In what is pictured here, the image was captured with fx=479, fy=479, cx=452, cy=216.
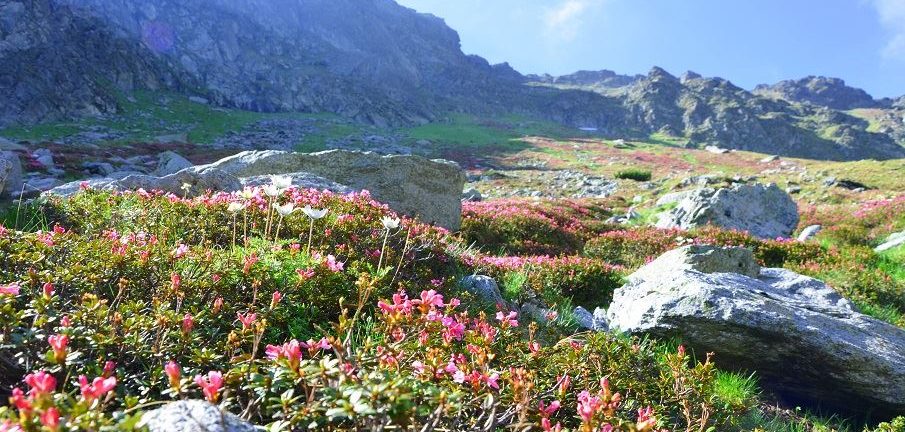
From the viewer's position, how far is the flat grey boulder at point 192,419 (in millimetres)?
1646

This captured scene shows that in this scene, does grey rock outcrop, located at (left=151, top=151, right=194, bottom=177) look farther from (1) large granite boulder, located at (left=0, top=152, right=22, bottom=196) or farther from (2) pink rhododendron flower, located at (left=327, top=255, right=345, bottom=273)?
(2) pink rhododendron flower, located at (left=327, top=255, right=345, bottom=273)

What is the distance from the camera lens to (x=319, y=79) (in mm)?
112625

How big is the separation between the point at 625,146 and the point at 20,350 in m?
85.3

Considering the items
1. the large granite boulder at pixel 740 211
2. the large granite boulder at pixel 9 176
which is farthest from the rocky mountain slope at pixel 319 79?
the large granite boulder at pixel 740 211

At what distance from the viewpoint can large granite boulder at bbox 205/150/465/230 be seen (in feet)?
40.7

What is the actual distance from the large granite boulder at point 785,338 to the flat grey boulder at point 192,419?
16.0 ft

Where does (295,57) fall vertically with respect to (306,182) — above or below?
above

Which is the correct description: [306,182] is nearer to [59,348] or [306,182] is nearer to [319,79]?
[59,348]

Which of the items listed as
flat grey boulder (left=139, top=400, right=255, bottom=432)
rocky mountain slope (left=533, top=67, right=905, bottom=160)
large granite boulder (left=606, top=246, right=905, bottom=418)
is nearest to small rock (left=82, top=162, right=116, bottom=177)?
large granite boulder (left=606, top=246, right=905, bottom=418)

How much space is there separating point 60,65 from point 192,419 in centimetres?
7930

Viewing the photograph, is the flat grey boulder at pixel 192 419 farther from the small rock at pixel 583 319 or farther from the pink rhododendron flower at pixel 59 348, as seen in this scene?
the small rock at pixel 583 319

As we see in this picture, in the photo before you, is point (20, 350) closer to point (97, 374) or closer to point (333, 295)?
point (97, 374)

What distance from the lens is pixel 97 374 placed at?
231 cm

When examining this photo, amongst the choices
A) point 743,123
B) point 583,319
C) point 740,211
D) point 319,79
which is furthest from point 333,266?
point 743,123
